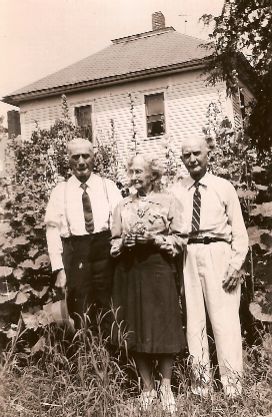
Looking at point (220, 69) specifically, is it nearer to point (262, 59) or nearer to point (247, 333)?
point (262, 59)

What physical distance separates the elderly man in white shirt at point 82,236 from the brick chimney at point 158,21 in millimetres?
18608

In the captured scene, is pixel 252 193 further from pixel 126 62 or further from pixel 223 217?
pixel 126 62

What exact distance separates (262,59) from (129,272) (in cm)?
960

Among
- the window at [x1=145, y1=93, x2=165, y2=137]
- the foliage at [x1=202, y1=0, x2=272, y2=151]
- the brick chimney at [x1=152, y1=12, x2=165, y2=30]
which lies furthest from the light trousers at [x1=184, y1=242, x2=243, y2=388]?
the brick chimney at [x1=152, y1=12, x2=165, y2=30]

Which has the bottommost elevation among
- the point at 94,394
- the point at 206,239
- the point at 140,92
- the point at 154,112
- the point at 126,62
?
the point at 94,394

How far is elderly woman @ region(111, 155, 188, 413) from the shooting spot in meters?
3.68

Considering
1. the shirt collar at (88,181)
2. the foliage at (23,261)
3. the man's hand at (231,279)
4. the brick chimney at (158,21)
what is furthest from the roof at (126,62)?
the man's hand at (231,279)

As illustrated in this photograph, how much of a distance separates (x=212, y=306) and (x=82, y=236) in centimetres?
106

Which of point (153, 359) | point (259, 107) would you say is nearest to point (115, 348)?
point (153, 359)

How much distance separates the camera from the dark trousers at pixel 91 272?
4.00 metres

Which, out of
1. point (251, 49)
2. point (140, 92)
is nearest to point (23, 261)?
point (251, 49)

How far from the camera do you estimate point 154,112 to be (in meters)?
18.3

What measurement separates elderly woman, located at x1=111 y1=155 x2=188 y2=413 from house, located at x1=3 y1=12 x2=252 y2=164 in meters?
12.9

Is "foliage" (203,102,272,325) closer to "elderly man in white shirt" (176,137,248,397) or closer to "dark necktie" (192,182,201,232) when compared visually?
"elderly man in white shirt" (176,137,248,397)
